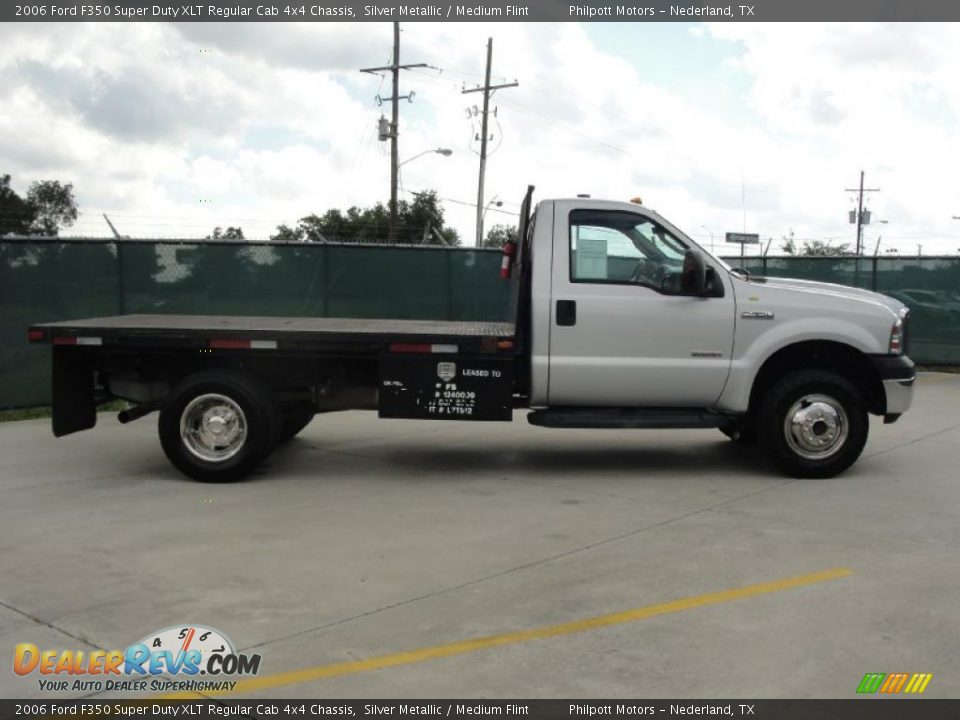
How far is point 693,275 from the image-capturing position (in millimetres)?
8180

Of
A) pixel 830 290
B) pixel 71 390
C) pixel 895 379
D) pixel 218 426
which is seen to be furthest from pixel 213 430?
pixel 895 379

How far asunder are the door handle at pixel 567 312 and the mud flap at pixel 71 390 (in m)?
4.02

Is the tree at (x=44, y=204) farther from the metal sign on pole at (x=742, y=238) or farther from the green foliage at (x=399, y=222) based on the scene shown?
the metal sign on pole at (x=742, y=238)

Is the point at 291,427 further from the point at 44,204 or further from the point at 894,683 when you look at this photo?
the point at 44,204

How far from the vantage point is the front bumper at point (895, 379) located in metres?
8.37

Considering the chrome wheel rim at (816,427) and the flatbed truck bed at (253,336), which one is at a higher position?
the flatbed truck bed at (253,336)

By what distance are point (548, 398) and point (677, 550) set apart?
7.98 ft

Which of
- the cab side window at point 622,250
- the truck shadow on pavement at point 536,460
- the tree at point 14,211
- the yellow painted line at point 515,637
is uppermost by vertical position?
the tree at point 14,211

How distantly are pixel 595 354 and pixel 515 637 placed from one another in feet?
12.6

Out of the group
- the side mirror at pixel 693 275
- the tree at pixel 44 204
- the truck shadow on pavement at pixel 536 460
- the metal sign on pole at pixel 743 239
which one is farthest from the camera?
the tree at pixel 44 204

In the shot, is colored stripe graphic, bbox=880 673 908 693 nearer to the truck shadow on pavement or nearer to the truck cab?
the truck cab

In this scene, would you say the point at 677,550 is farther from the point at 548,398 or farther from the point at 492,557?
the point at 548,398

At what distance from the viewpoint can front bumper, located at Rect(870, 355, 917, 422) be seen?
837 cm
